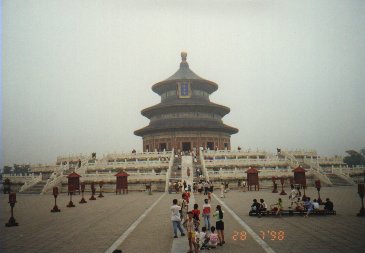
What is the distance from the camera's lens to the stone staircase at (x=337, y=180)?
126 ft

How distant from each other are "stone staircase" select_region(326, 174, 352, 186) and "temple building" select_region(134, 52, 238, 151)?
20910mm

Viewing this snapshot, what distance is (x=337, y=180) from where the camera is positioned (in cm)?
3922

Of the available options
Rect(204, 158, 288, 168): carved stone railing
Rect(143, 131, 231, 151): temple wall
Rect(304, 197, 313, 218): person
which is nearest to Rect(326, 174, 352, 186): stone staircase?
Rect(204, 158, 288, 168): carved stone railing

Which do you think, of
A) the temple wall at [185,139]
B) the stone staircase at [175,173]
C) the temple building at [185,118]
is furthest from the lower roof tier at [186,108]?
the stone staircase at [175,173]

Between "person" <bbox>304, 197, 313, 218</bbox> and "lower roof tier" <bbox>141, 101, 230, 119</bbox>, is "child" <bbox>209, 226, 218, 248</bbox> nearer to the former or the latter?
"person" <bbox>304, 197, 313, 218</bbox>

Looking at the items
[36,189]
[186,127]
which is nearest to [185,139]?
[186,127]

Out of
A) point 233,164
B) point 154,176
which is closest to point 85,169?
point 154,176

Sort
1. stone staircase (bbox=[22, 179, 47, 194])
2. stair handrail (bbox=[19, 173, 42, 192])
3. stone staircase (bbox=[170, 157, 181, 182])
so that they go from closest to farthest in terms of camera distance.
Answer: stone staircase (bbox=[170, 157, 181, 182])
stone staircase (bbox=[22, 179, 47, 194])
stair handrail (bbox=[19, 173, 42, 192])

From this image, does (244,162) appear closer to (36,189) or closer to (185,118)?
(185,118)

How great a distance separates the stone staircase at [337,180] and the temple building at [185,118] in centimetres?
2091

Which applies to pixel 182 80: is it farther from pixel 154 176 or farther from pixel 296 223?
pixel 296 223

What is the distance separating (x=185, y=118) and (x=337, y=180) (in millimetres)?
30048

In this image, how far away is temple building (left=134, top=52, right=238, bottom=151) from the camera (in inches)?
2355
